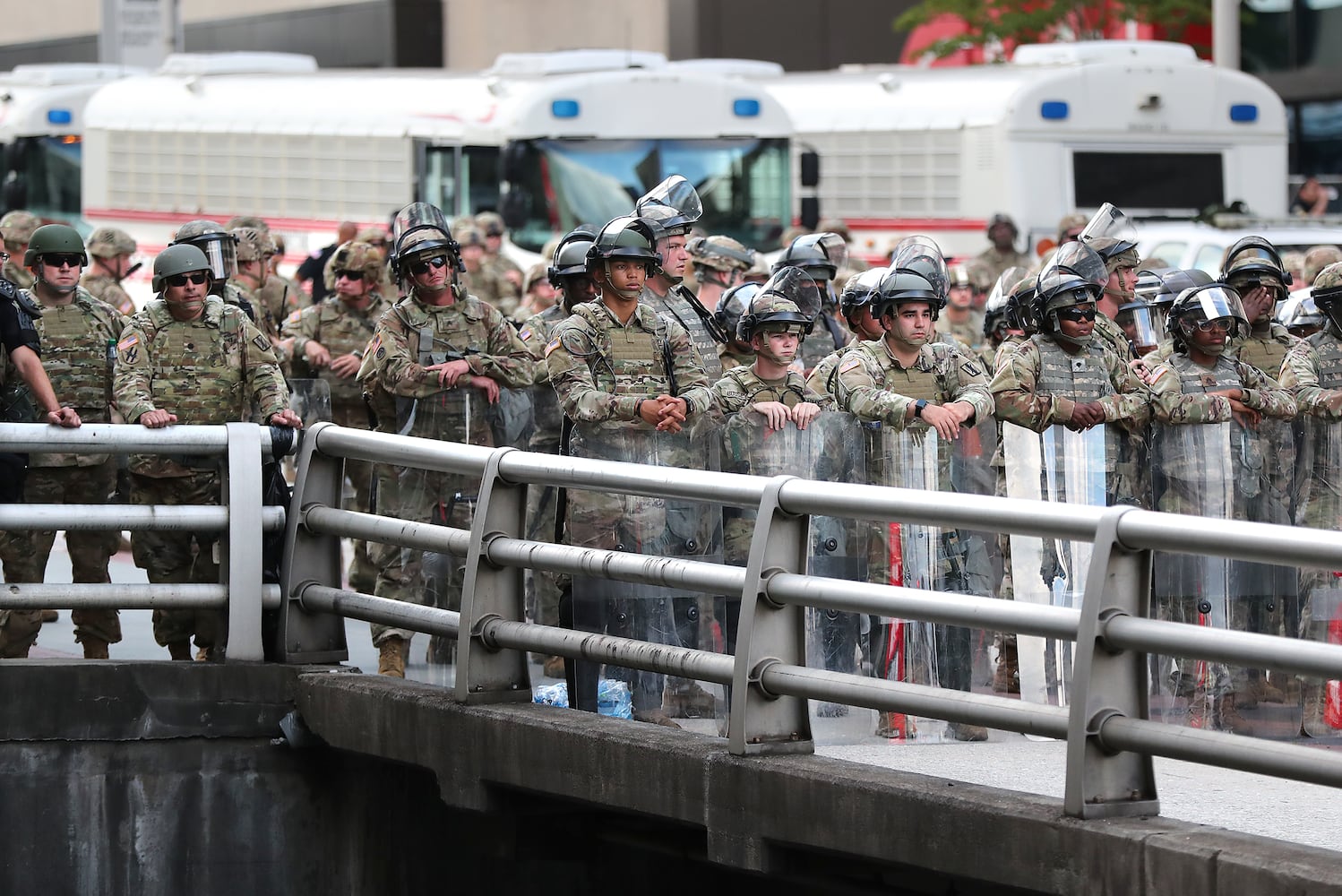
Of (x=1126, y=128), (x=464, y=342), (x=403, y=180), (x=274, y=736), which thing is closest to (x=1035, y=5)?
(x=1126, y=128)

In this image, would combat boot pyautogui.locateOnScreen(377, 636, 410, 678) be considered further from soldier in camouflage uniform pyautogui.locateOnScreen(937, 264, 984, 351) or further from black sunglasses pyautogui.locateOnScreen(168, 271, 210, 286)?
soldier in camouflage uniform pyautogui.locateOnScreen(937, 264, 984, 351)

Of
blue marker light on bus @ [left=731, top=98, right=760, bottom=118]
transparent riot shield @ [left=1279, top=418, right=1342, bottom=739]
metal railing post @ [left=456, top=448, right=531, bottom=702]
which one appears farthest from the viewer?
blue marker light on bus @ [left=731, top=98, right=760, bottom=118]

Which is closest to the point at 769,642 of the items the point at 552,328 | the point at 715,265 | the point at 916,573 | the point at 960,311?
the point at 916,573

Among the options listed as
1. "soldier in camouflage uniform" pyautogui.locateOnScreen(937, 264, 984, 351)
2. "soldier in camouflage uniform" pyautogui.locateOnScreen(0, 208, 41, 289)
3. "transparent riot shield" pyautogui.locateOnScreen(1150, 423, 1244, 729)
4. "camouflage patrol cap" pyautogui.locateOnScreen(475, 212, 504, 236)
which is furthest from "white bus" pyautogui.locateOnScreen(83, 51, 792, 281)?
"transparent riot shield" pyautogui.locateOnScreen(1150, 423, 1244, 729)

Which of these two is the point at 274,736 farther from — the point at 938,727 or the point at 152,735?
the point at 938,727

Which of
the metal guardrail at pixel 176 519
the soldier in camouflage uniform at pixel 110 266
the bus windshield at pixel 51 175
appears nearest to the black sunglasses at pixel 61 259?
the metal guardrail at pixel 176 519

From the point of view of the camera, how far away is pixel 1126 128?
22219 mm

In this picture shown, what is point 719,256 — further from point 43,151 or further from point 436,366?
point 43,151

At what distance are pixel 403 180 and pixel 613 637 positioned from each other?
594 inches

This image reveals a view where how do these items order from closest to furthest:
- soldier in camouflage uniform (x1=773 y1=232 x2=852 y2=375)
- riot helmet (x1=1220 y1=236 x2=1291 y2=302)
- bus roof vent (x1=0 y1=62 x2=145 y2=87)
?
riot helmet (x1=1220 y1=236 x2=1291 y2=302), soldier in camouflage uniform (x1=773 y1=232 x2=852 y2=375), bus roof vent (x1=0 y1=62 x2=145 y2=87)

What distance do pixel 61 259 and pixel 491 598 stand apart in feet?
12.2

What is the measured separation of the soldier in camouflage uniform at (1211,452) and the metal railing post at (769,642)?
1526mm

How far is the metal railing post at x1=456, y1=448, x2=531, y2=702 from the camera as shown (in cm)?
760

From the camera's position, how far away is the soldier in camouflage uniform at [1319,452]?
8.37 meters
